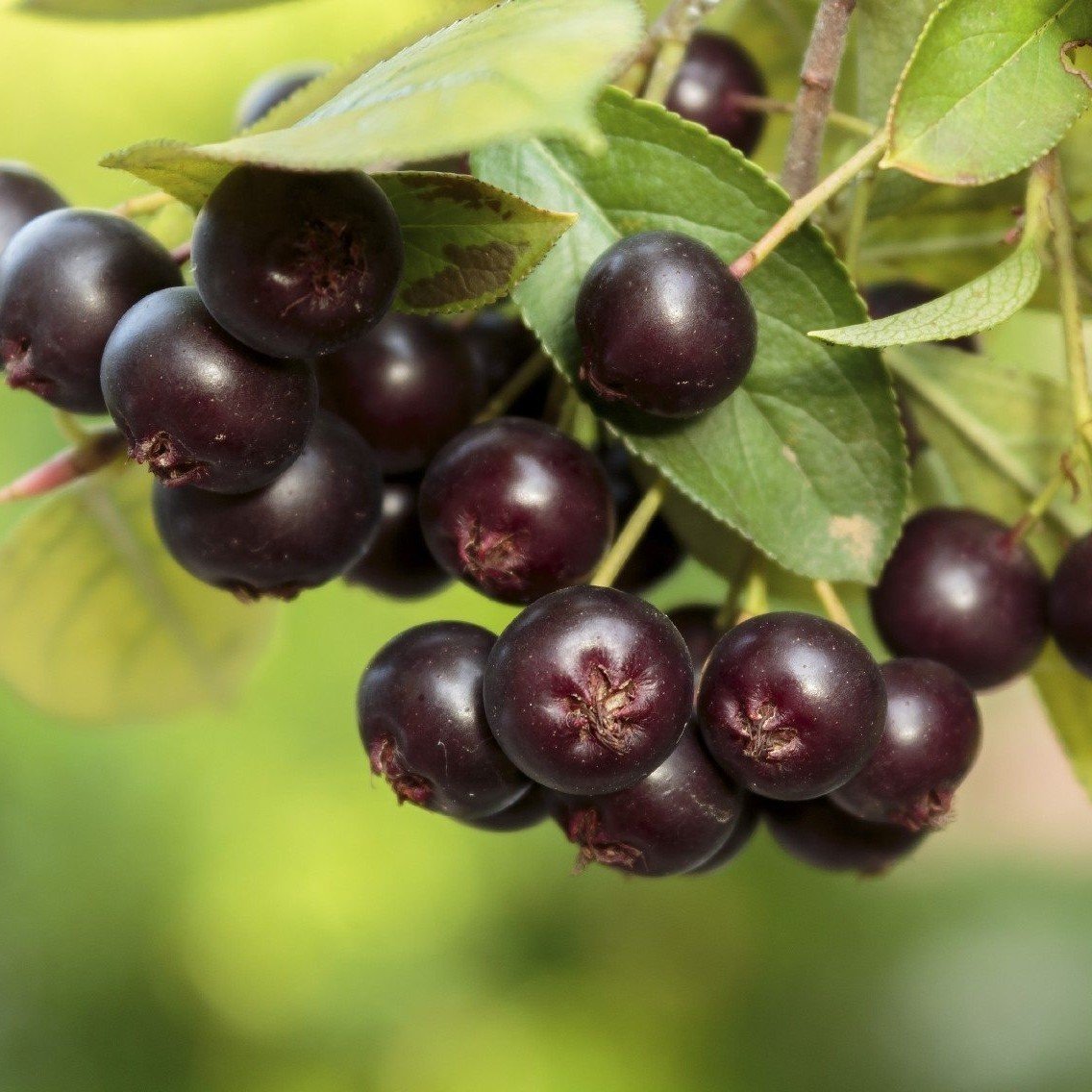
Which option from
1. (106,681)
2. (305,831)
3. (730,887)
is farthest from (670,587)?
(106,681)

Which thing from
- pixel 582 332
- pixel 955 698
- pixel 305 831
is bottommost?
pixel 305 831

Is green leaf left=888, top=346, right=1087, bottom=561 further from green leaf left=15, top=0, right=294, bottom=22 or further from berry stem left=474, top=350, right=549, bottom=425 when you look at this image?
green leaf left=15, top=0, right=294, bottom=22

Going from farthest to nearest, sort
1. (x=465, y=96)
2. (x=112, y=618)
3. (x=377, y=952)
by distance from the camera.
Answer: (x=377, y=952) → (x=112, y=618) → (x=465, y=96)

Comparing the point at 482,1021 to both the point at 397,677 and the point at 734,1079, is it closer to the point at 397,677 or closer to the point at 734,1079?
the point at 734,1079

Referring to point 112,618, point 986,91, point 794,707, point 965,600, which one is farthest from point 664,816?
point 112,618

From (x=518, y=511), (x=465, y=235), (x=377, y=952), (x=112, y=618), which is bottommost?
(x=377, y=952)

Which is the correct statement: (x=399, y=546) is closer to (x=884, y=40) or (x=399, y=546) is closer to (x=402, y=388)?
(x=402, y=388)

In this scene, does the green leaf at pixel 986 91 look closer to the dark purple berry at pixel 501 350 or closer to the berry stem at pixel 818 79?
the berry stem at pixel 818 79

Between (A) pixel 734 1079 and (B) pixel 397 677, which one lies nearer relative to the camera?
(B) pixel 397 677
